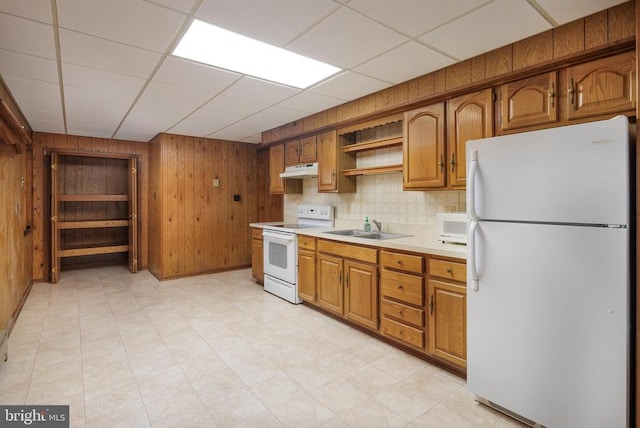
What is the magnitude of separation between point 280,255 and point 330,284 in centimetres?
100

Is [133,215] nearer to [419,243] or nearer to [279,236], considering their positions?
[279,236]

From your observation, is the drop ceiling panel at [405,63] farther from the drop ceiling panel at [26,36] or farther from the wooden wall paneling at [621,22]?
the drop ceiling panel at [26,36]

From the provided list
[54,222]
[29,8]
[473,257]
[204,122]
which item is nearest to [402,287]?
[473,257]

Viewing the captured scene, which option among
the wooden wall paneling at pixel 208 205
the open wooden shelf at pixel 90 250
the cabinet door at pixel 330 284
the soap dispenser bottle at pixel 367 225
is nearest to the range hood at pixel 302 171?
the soap dispenser bottle at pixel 367 225

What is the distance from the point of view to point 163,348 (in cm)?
282

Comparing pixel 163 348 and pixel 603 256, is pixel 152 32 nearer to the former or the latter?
pixel 163 348

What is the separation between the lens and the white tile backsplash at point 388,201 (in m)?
3.13

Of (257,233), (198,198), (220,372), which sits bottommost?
(220,372)

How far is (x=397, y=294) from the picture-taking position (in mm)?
2736

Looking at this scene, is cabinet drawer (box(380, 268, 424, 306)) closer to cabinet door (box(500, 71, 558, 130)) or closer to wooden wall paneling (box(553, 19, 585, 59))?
cabinet door (box(500, 71, 558, 130))

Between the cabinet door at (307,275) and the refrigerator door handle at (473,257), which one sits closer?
the refrigerator door handle at (473,257)

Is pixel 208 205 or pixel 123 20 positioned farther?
pixel 208 205

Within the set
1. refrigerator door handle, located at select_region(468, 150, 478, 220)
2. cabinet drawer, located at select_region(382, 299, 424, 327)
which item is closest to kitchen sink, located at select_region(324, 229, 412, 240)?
cabinet drawer, located at select_region(382, 299, 424, 327)

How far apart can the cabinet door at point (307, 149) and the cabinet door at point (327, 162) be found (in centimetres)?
12
